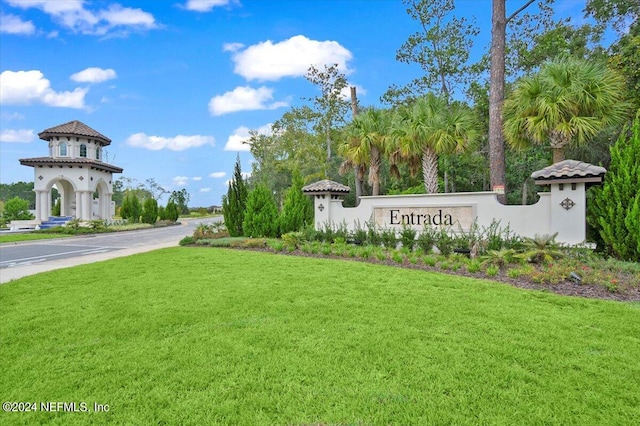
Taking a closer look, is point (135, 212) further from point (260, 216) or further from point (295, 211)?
point (295, 211)

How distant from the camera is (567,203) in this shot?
29.3 feet

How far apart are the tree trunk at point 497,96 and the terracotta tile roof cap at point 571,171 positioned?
366 centimetres

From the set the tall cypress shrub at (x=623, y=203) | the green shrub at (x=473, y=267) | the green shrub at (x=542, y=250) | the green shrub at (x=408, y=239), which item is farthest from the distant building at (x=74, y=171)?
the tall cypress shrub at (x=623, y=203)

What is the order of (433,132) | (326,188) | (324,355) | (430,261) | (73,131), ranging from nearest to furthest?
1. (324,355)
2. (430,261)
3. (326,188)
4. (433,132)
5. (73,131)

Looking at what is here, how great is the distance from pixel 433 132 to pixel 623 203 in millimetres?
7094

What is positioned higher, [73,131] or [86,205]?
[73,131]

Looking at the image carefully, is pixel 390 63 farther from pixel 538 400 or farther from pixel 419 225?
pixel 538 400

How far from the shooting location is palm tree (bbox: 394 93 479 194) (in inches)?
544

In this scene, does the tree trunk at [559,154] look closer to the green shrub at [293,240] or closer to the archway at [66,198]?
the green shrub at [293,240]

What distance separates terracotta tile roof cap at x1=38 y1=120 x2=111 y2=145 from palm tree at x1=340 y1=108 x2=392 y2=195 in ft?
78.9

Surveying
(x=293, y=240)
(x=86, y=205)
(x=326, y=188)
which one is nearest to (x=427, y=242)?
(x=293, y=240)

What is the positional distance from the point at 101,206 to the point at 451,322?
34.4 m

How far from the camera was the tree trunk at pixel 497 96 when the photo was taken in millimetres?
12750

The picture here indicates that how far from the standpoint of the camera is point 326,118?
28.2 m
